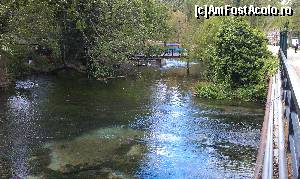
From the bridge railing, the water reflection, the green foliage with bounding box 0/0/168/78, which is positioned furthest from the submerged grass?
the bridge railing

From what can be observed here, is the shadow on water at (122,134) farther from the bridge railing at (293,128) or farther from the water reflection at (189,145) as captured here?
the bridge railing at (293,128)

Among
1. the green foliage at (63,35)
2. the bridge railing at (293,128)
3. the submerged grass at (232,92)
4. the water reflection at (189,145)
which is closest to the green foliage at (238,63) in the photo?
the submerged grass at (232,92)

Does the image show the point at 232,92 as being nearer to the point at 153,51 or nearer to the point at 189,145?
the point at 189,145

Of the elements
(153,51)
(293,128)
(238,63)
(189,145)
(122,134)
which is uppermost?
(293,128)

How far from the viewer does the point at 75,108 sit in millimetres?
24016

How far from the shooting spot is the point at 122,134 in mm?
18656

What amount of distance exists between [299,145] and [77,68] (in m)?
36.5

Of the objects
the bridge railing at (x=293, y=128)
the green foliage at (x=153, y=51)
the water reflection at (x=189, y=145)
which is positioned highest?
the bridge railing at (x=293, y=128)

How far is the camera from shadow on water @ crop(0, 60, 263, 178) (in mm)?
14422

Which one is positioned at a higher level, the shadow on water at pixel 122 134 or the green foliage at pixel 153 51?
the green foliage at pixel 153 51

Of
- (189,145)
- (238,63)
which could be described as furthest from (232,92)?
(189,145)

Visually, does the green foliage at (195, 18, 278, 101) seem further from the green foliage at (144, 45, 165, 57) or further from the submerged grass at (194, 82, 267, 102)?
the green foliage at (144, 45, 165, 57)

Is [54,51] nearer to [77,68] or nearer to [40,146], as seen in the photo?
[77,68]

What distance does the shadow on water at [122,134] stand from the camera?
14.4 meters
